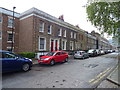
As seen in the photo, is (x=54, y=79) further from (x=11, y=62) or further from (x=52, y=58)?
(x=52, y=58)

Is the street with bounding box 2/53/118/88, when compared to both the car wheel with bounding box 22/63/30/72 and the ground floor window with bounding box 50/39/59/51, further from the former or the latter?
the ground floor window with bounding box 50/39/59/51

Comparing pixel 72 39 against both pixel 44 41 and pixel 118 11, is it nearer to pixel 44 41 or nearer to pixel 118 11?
pixel 44 41

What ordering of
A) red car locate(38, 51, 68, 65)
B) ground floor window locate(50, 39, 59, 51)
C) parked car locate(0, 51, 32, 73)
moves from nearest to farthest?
parked car locate(0, 51, 32, 73) → red car locate(38, 51, 68, 65) → ground floor window locate(50, 39, 59, 51)

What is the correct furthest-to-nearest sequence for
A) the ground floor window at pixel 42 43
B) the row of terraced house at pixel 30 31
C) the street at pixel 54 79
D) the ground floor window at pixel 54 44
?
the ground floor window at pixel 54 44 → the ground floor window at pixel 42 43 → the row of terraced house at pixel 30 31 → the street at pixel 54 79

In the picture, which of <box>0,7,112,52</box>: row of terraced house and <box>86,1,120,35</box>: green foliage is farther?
<box>0,7,112,52</box>: row of terraced house

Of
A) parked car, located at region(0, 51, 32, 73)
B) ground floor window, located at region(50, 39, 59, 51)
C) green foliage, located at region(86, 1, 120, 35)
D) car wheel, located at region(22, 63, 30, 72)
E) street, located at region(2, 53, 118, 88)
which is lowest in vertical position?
street, located at region(2, 53, 118, 88)

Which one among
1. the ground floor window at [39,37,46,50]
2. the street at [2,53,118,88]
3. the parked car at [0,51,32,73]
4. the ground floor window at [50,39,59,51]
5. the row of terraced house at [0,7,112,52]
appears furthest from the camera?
the ground floor window at [50,39,59,51]

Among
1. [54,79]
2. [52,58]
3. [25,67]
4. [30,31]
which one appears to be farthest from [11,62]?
[30,31]

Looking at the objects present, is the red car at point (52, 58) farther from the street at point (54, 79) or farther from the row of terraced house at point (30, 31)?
the row of terraced house at point (30, 31)

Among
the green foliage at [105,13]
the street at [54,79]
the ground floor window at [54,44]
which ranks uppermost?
the green foliage at [105,13]

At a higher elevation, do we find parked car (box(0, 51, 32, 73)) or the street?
parked car (box(0, 51, 32, 73))

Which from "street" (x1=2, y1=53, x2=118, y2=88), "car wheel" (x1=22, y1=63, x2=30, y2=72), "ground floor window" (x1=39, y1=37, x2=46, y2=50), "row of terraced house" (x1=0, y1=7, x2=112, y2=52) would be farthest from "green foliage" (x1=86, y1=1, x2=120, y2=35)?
"car wheel" (x1=22, y1=63, x2=30, y2=72)

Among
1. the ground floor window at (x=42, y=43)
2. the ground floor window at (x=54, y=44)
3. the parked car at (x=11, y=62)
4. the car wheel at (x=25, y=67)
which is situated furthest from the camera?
the ground floor window at (x=54, y=44)

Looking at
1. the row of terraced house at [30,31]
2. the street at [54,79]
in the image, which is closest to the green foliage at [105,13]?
the street at [54,79]
